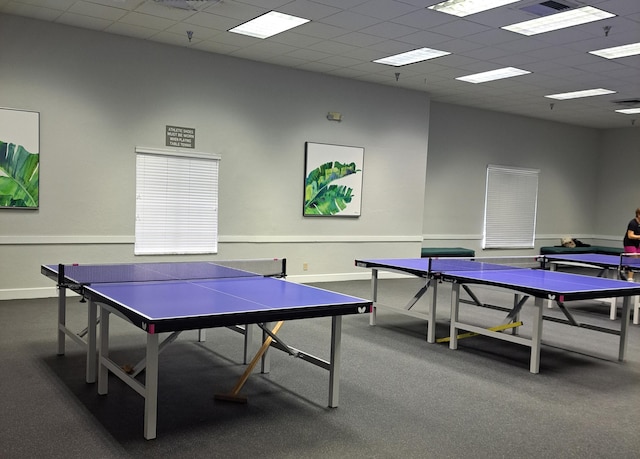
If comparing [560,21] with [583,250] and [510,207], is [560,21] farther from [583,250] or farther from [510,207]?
[583,250]

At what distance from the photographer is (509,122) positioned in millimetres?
12805

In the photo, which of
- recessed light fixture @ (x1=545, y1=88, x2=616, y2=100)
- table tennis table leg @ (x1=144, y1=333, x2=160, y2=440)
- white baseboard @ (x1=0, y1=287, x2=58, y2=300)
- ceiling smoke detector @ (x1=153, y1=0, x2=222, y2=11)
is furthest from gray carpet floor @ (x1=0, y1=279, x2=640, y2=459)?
recessed light fixture @ (x1=545, y1=88, x2=616, y2=100)

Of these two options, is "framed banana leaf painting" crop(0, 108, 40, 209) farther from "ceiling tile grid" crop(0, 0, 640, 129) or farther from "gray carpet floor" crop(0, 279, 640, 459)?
"gray carpet floor" crop(0, 279, 640, 459)

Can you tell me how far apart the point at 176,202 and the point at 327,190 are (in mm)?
2578

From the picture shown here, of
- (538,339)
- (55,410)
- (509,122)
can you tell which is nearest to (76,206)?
(55,410)

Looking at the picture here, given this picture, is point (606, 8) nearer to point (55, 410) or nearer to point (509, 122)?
point (55, 410)

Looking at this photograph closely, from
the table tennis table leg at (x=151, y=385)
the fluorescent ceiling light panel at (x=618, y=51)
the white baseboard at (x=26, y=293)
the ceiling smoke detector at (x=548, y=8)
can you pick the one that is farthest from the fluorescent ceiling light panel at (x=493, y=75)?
the table tennis table leg at (x=151, y=385)

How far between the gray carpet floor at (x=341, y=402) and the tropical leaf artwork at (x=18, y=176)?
5.32 feet

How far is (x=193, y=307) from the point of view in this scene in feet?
10.9

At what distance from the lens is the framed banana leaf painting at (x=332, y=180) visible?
9.34 metres

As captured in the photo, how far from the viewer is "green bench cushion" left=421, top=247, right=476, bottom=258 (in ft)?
35.9

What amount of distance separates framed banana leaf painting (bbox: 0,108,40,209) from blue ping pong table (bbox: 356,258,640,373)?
4.10m

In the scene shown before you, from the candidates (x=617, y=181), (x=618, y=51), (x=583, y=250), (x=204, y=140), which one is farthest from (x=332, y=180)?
(x=617, y=181)

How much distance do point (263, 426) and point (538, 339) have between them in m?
2.63
